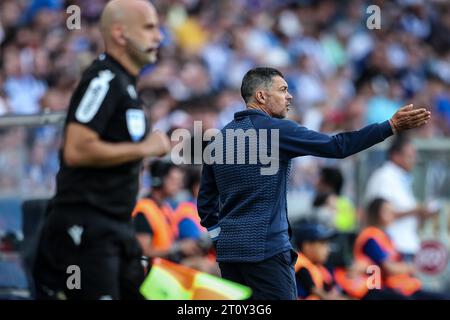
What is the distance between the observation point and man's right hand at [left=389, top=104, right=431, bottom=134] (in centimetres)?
621

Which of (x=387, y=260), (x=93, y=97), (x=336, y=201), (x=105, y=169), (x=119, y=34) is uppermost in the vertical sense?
(x=119, y=34)

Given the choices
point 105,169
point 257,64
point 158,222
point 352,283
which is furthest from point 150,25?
point 257,64

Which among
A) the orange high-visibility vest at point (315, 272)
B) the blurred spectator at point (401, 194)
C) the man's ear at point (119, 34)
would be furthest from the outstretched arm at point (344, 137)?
the blurred spectator at point (401, 194)

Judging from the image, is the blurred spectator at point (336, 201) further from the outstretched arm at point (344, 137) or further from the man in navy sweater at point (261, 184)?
the outstretched arm at point (344, 137)

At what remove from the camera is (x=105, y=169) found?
5.64m

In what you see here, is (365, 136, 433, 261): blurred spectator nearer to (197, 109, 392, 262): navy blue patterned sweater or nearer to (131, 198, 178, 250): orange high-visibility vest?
(131, 198, 178, 250): orange high-visibility vest

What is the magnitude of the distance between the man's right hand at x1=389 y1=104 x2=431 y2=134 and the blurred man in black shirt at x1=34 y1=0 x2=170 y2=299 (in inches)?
52.9

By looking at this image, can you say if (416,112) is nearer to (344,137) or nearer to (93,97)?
(344,137)

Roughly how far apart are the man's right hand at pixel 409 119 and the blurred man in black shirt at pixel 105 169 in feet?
4.41

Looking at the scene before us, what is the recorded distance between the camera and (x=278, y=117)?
6852mm

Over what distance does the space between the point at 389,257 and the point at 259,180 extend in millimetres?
4771

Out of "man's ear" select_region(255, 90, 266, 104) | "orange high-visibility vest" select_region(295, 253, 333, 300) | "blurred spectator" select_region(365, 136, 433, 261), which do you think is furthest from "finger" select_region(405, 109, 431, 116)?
"blurred spectator" select_region(365, 136, 433, 261)

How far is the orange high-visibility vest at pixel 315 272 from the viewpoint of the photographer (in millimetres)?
9070

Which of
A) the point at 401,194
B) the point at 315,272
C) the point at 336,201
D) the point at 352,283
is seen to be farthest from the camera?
the point at 336,201
